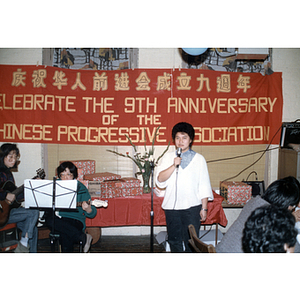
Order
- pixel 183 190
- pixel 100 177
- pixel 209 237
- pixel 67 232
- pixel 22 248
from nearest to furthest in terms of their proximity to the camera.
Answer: pixel 183 190
pixel 67 232
pixel 22 248
pixel 100 177
pixel 209 237

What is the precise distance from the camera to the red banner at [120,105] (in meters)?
3.66

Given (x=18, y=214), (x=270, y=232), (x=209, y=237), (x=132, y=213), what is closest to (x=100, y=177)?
(x=132, y=213)

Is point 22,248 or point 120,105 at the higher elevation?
point 120,105

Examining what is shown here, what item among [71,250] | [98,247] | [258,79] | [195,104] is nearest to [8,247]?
[71,250]

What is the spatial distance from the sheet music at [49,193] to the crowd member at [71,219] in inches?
8.5

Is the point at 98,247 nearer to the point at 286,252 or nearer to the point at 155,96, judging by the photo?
the point at 155,96

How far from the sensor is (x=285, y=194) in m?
1.66

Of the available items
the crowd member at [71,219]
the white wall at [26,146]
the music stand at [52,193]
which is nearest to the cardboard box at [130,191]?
the crowd member at [71,219]

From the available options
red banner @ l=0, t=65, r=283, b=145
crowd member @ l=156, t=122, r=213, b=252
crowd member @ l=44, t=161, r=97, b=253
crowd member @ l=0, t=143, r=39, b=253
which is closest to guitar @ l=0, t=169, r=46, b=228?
crowd member @ l=0, t=143, r=39, b=253

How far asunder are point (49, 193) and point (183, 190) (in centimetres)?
127

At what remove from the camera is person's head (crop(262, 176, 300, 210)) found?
1653 millimetres

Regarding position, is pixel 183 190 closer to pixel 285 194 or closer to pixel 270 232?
pixel 285 194

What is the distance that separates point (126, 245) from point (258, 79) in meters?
2.97

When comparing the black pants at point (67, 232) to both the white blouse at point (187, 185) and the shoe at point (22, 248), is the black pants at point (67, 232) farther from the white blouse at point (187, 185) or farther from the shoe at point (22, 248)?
the white blouse at point (187, 185)
